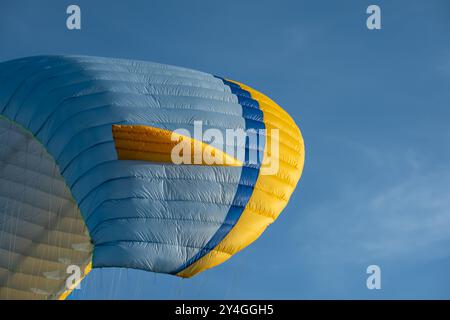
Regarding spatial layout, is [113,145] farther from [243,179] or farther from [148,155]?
[243,179]

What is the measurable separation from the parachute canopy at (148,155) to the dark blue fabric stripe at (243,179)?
2 cm

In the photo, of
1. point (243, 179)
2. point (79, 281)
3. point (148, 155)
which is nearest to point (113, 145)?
point (148, 155)

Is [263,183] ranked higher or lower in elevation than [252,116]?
lower

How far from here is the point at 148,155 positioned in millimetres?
16234

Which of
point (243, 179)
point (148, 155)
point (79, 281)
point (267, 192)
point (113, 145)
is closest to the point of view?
point (113, 145)

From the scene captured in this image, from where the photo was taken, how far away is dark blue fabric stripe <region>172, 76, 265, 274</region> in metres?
16.1

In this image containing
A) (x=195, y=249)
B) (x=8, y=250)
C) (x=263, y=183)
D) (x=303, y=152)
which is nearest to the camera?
(x=195, y=249)

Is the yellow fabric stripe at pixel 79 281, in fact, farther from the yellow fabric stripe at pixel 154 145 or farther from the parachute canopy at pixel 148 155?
the yellow fabric stripe at pixel 154 145

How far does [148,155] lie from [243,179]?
1.88 meters

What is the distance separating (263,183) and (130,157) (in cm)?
271
